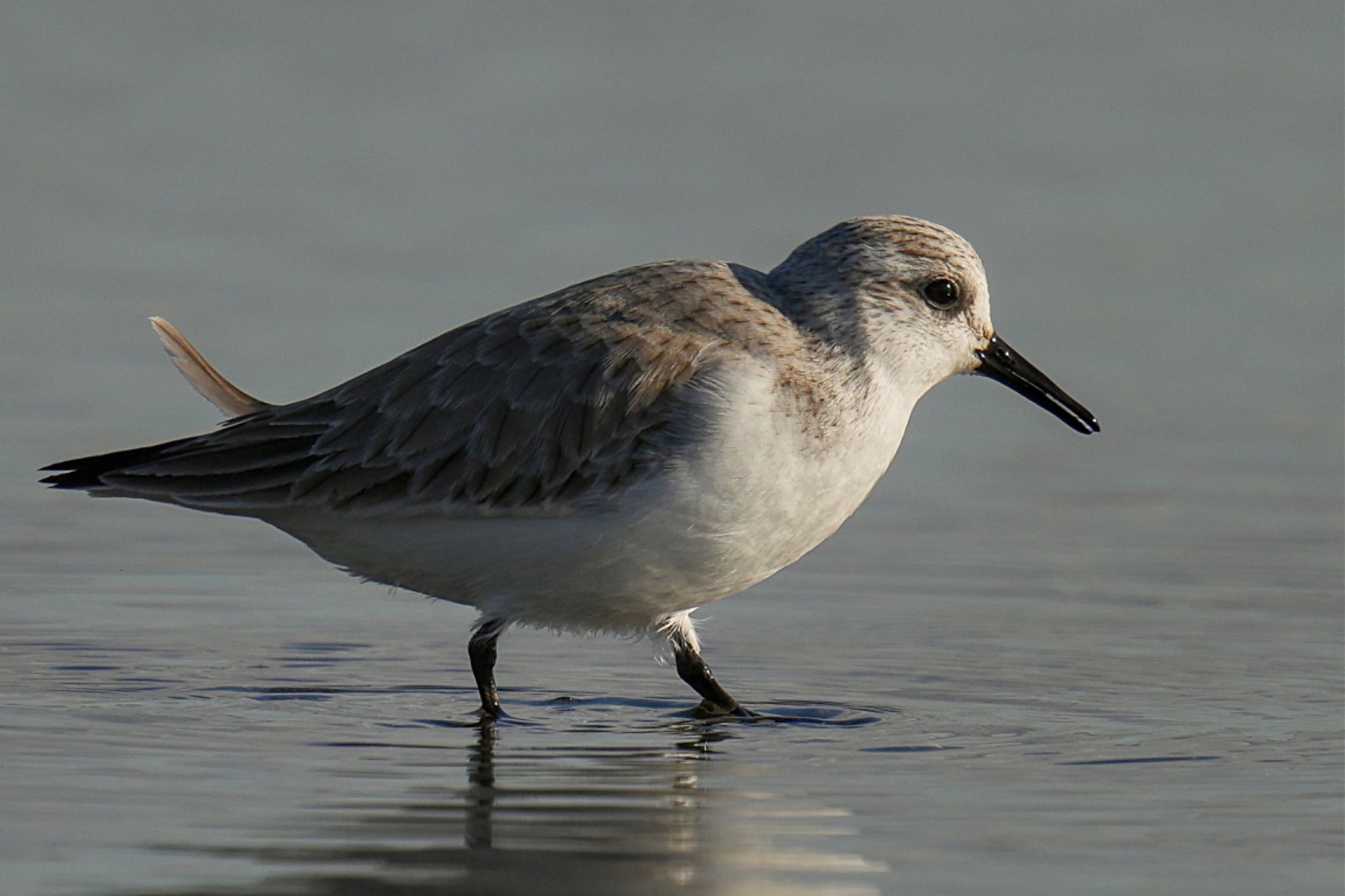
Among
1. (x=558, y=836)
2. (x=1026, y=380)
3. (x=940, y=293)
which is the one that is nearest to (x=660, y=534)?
(x=940, y=293)

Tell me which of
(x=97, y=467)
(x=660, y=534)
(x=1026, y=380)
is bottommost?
(x=660, y=534)

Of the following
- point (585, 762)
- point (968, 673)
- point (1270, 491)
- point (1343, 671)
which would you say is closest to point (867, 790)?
point (585, 762)

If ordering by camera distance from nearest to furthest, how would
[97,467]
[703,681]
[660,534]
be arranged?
[660,534] < [703,681] < [97,467]

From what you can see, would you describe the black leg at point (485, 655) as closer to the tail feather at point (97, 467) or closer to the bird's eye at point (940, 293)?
the tail feather at point (97, 467)

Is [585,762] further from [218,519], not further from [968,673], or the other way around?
[218,519]

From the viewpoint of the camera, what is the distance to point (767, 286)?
9.35 meters

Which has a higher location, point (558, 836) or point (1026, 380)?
point (1026, 380)

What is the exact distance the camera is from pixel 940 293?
9414 millimetres

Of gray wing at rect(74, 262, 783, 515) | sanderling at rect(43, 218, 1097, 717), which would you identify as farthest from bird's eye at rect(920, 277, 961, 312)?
gray wing at rect(74, 262, 783, 515)

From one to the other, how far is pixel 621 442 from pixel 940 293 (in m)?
1.52

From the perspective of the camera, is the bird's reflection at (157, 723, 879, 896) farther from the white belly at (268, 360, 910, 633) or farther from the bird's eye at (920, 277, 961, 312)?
the bird's eye at (920, 277, 961, 312)

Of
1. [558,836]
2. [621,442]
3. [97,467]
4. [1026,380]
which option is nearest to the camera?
[558,836]

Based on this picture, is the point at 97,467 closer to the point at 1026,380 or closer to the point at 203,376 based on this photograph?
the point at 203,376

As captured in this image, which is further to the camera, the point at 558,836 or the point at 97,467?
the point at 97,467
